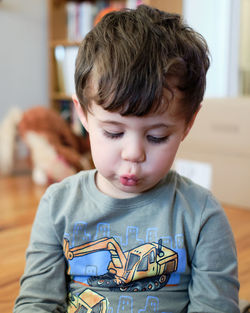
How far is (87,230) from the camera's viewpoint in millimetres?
757

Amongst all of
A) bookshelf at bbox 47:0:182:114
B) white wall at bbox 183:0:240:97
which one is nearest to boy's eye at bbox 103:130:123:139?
white wall at bbox 183:0:240:97

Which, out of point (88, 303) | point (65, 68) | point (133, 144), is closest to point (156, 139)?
point (133, 144)

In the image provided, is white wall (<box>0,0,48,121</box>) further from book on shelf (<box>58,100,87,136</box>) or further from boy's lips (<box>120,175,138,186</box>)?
boy's lips (<box>120,175,138,186</box>)

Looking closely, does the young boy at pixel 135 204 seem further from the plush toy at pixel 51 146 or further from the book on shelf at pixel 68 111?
the book on shelf at pixel 68 111

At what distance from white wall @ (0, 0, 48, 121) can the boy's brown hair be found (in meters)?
2.03

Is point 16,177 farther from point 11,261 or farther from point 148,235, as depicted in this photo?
point 148,235

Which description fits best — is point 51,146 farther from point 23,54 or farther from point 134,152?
point 134,152

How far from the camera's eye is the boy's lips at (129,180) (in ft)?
2.22

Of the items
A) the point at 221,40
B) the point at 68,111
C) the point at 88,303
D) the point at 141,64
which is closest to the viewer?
the point at 141,64

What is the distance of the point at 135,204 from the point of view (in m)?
0.75

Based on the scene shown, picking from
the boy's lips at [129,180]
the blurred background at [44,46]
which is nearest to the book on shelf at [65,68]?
the blurred background at [44,46]

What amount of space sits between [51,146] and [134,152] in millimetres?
1459

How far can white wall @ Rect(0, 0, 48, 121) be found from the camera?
2602 millimetres

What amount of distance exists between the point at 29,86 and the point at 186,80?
2259 mm
